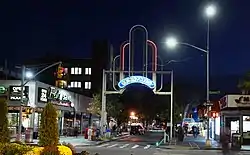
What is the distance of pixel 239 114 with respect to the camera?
48.4m

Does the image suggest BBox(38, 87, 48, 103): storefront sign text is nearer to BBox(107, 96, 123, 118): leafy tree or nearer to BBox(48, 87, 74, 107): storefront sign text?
BBox(48, 87, 74, 107): storefront sign text

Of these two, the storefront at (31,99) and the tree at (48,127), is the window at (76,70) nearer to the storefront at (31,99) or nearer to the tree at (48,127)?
the storefront at (31,99)

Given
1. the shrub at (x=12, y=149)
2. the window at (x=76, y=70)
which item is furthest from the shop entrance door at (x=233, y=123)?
the window at (x=76, y=70)

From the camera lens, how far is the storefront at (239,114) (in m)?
47.2

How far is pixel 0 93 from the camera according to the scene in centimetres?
5272

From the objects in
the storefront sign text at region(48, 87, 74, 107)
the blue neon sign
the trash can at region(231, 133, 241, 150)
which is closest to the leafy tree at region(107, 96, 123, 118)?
the storefront sign text at region(48, 87, 74, 107)

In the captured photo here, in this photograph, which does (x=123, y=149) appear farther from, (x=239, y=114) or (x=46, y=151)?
(x=46, y=151)

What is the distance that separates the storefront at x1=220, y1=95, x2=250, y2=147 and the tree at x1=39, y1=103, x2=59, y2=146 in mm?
33959

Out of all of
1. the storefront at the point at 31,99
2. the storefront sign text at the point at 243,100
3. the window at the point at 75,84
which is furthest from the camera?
the window at the point at 75,84

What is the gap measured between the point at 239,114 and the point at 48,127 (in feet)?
120

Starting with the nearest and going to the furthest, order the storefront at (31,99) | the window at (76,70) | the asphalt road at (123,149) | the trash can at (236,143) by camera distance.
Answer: the asphalt road at (123,149) → the trash can at (236,143) → the storefront at (31,99) → the window at (76,70)

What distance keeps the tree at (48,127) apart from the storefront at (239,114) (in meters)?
34.0

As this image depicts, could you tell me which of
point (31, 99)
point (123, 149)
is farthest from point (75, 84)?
point (123, 149)

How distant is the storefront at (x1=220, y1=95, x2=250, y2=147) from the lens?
1857 inches
